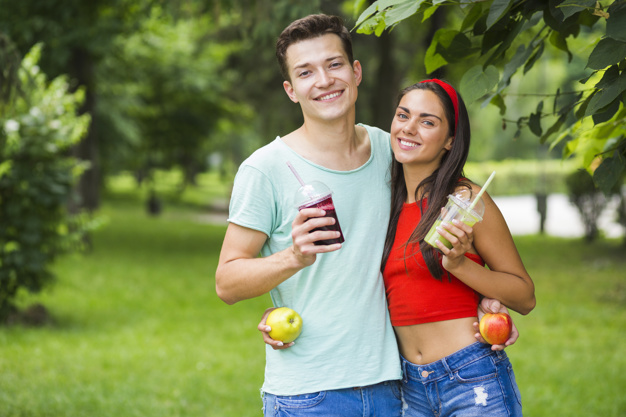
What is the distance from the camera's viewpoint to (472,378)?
2387 millimetres

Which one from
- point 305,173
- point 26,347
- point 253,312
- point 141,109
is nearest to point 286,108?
point 141,109

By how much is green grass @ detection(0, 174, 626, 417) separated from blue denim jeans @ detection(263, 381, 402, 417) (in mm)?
3378

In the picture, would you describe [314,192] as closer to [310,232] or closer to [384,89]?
[310,232]

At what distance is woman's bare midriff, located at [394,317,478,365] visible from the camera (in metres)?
2.45

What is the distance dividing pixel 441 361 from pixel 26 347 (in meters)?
5.90

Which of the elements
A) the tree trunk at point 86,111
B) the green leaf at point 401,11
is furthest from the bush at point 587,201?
the green leaf at point 401,11

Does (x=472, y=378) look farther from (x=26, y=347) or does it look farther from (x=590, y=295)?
(x=590, y=295)

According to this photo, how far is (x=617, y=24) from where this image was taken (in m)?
2.00

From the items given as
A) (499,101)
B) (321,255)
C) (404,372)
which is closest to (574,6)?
(499,101)

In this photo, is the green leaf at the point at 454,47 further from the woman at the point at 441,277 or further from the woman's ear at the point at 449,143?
the woman's ear at the point at 449,143

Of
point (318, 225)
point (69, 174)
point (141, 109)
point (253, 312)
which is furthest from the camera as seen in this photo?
point (141, 109)

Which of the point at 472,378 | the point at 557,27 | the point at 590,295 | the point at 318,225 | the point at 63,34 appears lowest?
the point at 590,295

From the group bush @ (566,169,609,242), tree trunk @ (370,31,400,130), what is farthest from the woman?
bush @ (566,169,609,242)

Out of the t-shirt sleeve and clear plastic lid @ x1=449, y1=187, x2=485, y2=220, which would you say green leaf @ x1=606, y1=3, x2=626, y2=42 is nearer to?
clear plastic lid @ x1=449, y1=187, x2=485, y2=220
